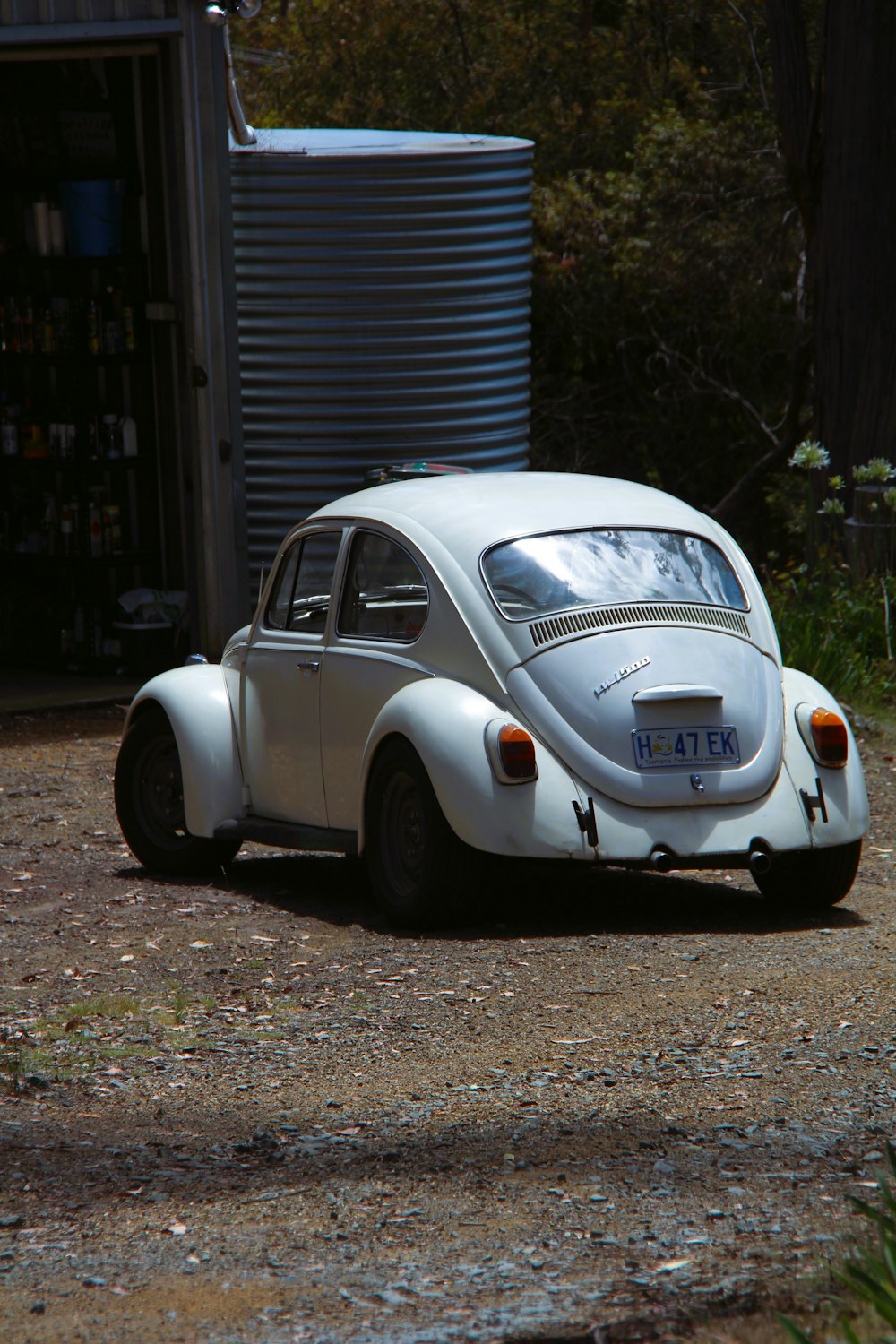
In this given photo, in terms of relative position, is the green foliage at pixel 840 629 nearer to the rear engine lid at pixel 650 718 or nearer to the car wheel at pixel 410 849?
the rear engine lid at pixel 650 718

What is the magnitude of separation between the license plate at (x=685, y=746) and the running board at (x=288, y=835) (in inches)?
48.3

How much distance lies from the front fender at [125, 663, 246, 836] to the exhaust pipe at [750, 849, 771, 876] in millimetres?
2241

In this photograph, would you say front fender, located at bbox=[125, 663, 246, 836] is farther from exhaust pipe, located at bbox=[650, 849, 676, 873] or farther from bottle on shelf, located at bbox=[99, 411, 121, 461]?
bottle on shelf, located at bbox=[99, 411, 121, 461]

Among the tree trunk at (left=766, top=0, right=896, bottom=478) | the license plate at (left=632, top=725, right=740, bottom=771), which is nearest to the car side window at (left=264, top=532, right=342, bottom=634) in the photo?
the license plate at (left=632, top=725, right=740, bottom=771)

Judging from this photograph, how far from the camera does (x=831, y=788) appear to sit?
21.8 ft

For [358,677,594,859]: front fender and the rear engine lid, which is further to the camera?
the rear engine lid

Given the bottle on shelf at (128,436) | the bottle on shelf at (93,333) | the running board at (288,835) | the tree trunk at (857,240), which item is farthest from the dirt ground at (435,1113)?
the tree trunk at (857,240)

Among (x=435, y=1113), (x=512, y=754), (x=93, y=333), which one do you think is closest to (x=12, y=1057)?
(x=435, y=1113)

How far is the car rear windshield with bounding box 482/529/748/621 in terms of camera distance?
22.0 feet

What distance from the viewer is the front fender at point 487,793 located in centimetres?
619

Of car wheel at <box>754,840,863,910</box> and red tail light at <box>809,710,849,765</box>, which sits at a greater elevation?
red tail light at <box>809,710,849,765</box>

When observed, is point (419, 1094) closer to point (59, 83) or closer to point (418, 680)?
point (418, 680)

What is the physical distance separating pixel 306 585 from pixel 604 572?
144 cm

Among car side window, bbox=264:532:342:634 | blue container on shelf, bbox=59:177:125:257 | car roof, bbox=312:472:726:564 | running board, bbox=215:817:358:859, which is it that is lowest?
running board, bbox=215:817:358:859
